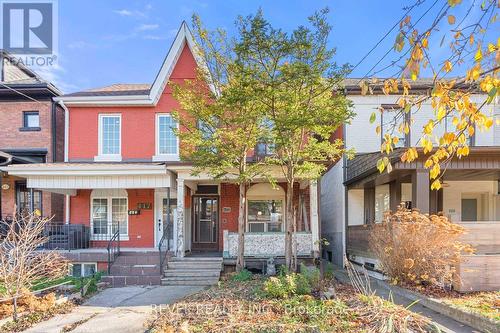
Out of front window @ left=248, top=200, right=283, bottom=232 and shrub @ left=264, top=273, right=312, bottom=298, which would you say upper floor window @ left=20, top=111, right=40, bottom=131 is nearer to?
front window @ left=248, top=200, right=283, bottom=232

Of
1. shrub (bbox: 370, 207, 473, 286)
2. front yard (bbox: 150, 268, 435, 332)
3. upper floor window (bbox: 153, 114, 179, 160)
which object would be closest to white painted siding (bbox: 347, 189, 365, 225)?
shrub (bbox: 370, 207, 473, 286)

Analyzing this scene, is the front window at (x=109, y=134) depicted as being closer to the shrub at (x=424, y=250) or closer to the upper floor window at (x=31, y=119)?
the upper floor window at (x=31, y=119)

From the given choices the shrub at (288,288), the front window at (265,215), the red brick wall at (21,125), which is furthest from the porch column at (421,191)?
the red brick wall at (21,125)

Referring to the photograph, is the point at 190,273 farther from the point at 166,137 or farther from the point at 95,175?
the point at 166,137

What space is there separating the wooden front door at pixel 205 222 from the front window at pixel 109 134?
3754mm

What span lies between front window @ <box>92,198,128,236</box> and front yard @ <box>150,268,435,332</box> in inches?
319

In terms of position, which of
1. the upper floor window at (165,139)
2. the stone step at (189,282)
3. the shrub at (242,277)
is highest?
the upper floor window at (165,139)

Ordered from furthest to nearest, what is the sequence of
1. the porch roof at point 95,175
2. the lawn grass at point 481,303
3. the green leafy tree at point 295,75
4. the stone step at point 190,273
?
the porch roof at point 95,175 → the stone step at point 190,273 → the green leafy tree at point 295,75 → the lawn grass at point 481,303

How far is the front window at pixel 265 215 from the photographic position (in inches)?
601

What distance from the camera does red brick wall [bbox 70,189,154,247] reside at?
1470 cm

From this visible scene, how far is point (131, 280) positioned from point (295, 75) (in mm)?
7543

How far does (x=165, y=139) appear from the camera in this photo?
1490 centimetres

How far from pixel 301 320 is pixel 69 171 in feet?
31.9

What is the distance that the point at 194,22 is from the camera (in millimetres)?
10258
